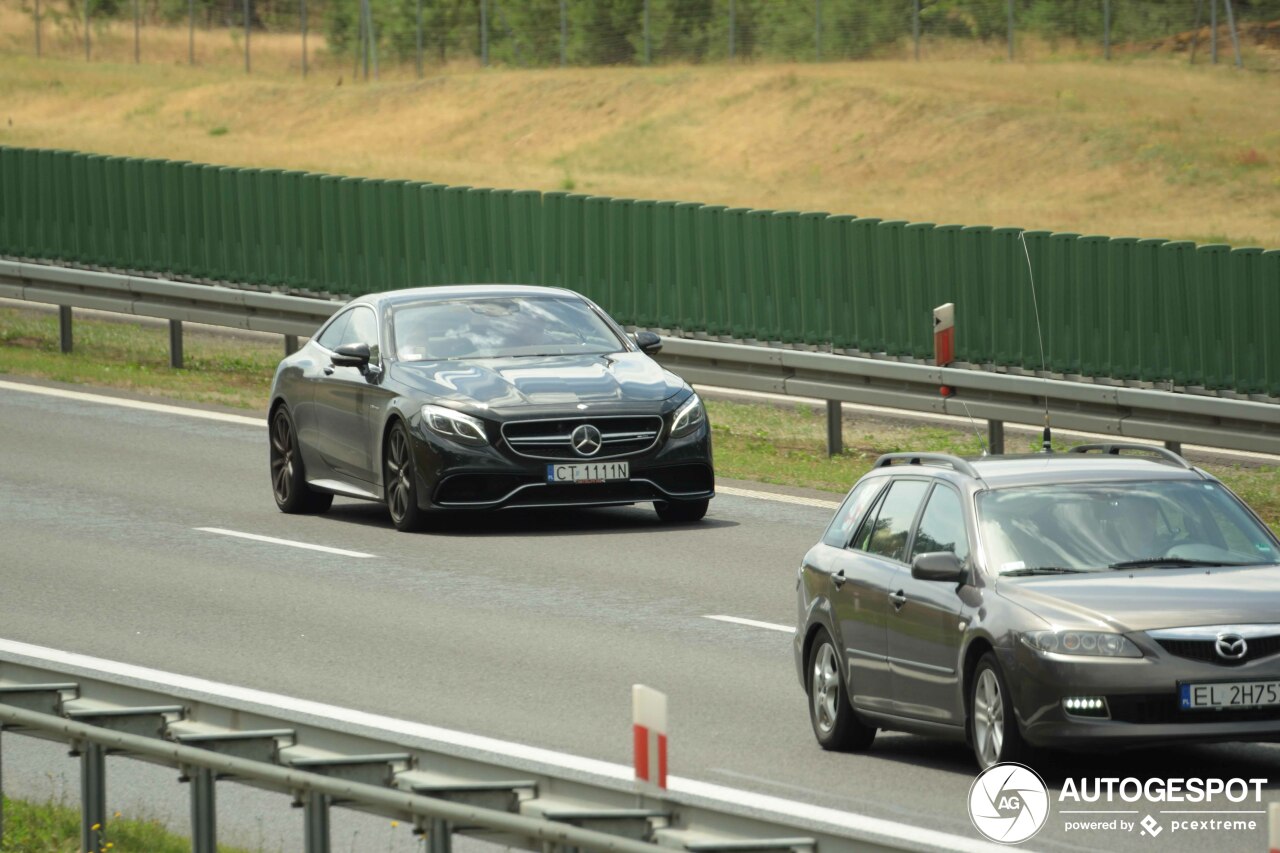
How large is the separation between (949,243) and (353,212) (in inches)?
318

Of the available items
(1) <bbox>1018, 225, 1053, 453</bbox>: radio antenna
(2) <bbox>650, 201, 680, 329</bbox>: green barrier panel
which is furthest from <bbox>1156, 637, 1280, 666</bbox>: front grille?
(2) <bbox>650, 201, 680, 329</bbox>: green barrier panel

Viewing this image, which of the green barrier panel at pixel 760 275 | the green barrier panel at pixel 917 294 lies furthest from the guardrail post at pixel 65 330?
the green barrier panel at pixel 917 294

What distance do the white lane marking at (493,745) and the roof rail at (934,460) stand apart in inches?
68.6

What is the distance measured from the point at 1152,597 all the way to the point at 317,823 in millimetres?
3602

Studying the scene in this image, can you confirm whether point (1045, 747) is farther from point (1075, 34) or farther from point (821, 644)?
point (1075, 34)

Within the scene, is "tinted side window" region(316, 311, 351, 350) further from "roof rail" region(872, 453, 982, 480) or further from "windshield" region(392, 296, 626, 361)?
"roof rail" region(872, 453, 982, 480)

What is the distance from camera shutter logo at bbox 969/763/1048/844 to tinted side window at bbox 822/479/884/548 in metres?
1.87

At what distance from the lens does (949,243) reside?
2266cm

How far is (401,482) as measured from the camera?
1716 centimetres

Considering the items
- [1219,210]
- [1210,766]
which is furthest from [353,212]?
[1219,210]

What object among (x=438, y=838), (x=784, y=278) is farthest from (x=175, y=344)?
(x=438, y=838)

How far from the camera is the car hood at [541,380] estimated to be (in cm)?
1680

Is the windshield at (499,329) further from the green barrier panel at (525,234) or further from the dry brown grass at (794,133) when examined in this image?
the dry brown grass at (794,133)

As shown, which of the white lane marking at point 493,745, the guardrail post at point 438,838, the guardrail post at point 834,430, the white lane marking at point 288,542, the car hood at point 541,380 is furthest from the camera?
the guardrail post at point 834,430
